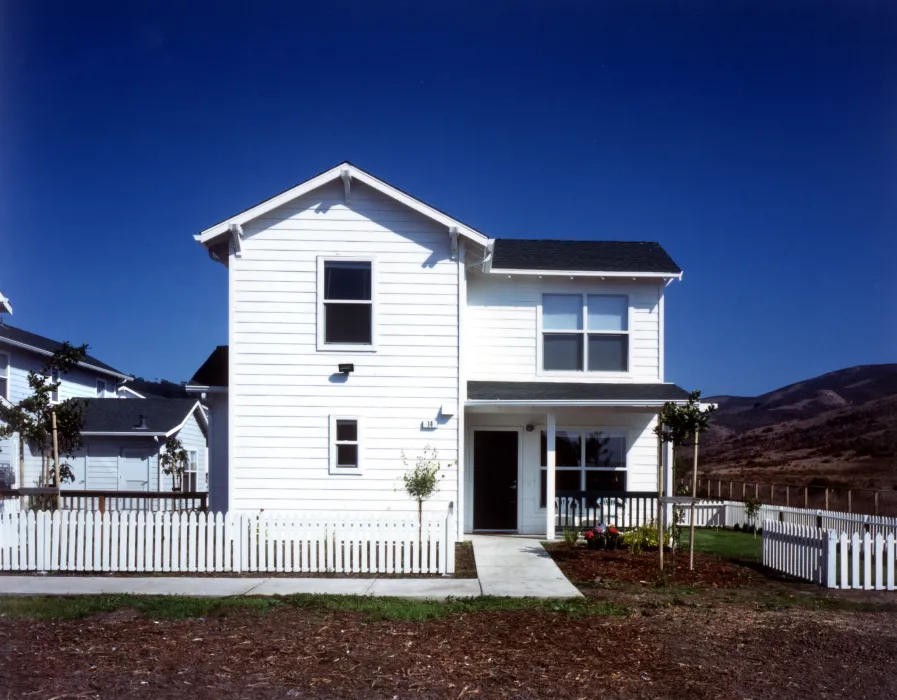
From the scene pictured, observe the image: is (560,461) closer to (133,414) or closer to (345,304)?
(345,304)

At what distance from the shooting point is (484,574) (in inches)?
490

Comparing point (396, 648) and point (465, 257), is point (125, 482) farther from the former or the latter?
point (396, 648)

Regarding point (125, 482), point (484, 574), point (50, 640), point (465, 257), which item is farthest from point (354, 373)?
point (125, 482)

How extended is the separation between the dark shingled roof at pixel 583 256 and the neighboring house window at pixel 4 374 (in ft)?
60.0

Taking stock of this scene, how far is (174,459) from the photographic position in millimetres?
30203

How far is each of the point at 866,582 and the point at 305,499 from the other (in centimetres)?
925

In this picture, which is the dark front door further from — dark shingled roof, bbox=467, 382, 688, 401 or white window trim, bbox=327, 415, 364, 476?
white window trim, bbox=327, 415, 364, 476

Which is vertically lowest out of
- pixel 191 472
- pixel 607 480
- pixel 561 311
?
pixel 191 472

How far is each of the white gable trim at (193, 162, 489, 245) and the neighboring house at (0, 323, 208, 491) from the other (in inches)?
629

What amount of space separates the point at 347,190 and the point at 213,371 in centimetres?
493

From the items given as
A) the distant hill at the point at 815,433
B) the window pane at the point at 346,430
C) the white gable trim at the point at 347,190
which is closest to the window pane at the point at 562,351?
the white gable trim at the point at 347,190

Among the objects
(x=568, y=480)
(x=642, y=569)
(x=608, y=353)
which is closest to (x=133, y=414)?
(x=568, y=480)

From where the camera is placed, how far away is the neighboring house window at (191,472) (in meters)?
33.0

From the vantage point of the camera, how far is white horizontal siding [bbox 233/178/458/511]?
1526 cm
